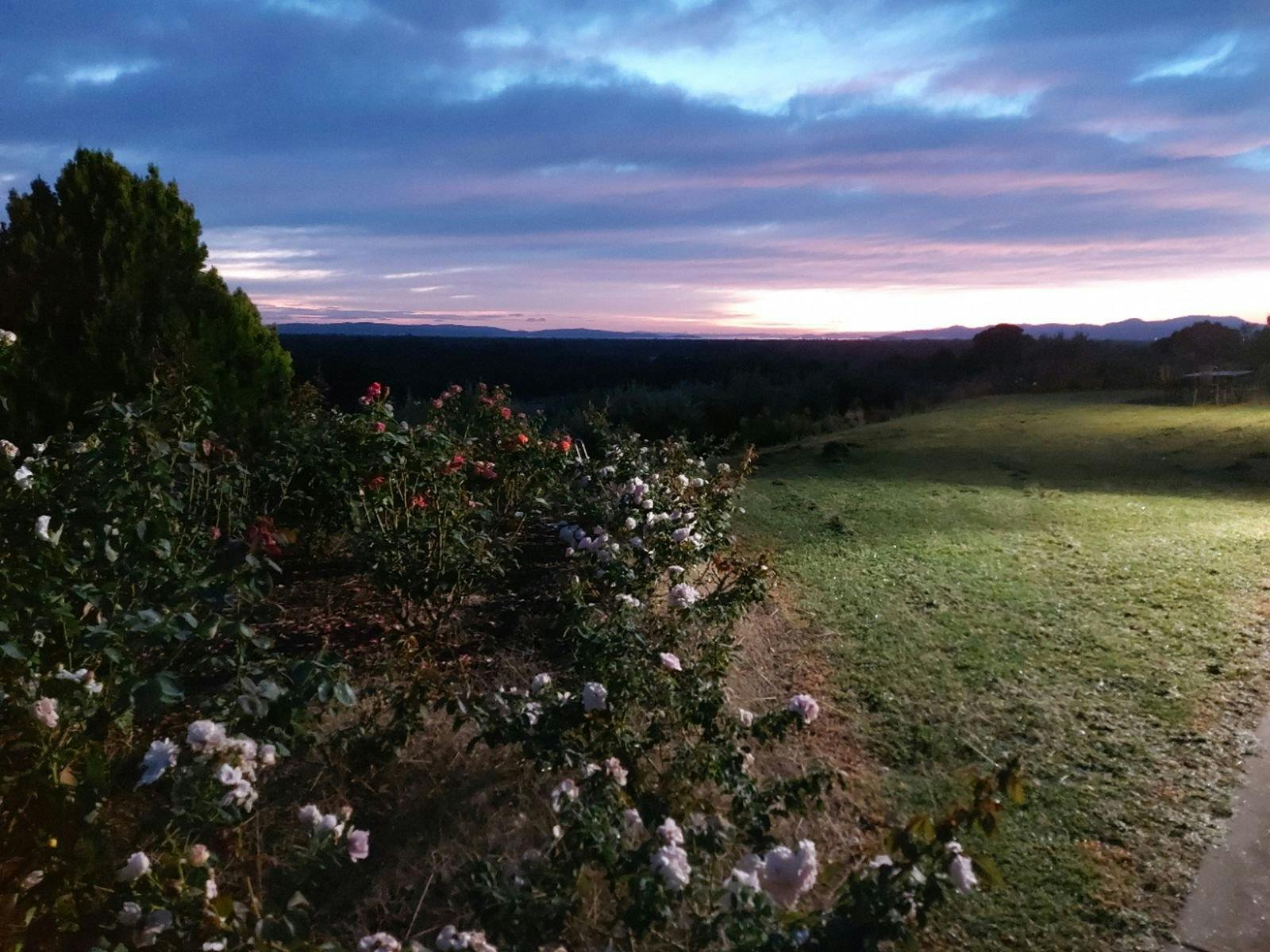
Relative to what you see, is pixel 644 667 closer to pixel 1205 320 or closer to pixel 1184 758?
pixel 1184 758

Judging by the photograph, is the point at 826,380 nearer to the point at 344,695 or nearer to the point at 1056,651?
the point at 1056,651

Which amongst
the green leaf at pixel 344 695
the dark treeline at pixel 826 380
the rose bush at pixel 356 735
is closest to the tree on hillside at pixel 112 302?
the rose bush at pixel 356 735

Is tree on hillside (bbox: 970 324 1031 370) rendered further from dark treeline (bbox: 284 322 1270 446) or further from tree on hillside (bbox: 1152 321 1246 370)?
tree on hillside (bbox: 1152 321 1246 370)

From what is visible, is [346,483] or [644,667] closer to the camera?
[644,667]

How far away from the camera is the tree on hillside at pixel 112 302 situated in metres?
6.09

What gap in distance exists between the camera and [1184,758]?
3658 mm

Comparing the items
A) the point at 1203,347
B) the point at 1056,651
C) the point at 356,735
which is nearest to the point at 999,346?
the point at 1203,347

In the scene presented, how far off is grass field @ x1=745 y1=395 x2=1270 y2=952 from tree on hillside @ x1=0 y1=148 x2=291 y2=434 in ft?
12.5

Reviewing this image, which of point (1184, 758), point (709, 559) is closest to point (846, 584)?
point (709, 559)

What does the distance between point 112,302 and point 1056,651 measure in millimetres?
5877

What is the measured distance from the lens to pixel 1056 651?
4.67m

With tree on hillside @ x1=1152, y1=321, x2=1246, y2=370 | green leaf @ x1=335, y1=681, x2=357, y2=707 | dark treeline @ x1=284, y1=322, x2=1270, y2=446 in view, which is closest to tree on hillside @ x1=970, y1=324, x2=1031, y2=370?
dark treeline @ x1=284, y1=322, x2=1270, y2=446

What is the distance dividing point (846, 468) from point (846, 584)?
5.02 metres

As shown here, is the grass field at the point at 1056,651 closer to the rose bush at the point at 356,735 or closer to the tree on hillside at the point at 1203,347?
the rose bush at the point at 356,735
